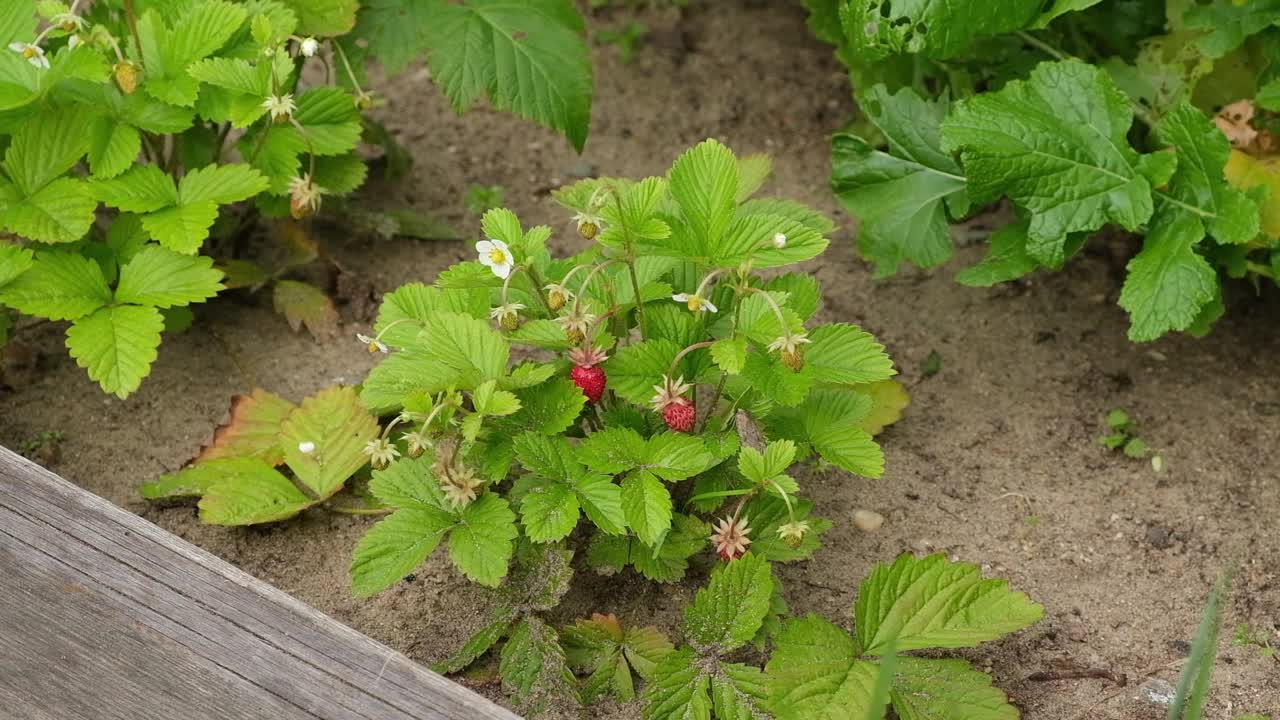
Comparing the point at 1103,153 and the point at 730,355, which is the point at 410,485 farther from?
the point at 1103,153

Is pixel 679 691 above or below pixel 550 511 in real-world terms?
below

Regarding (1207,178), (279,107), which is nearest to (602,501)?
(279,107)

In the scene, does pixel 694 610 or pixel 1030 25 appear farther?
pixel 1030 25

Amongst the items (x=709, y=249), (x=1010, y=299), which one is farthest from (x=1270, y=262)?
(x=709, y=249)

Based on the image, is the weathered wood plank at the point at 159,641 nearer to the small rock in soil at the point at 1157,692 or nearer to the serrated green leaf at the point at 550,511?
the serrated green leaf at the point at 550,511

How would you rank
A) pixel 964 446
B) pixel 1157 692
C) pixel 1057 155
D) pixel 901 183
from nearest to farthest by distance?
1. pixel 1157 692
2. pixel 1057 155
3. pixel 964 446
4. pixel 901 183

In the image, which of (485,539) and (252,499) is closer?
(485,539)

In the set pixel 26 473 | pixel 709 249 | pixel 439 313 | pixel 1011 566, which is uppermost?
pixel 709 249

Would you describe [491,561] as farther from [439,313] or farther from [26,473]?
[26,473]
